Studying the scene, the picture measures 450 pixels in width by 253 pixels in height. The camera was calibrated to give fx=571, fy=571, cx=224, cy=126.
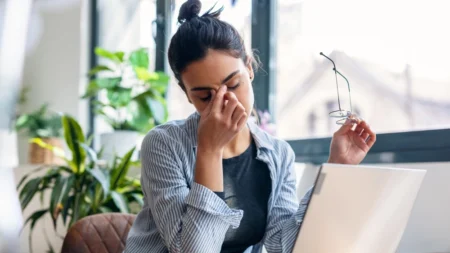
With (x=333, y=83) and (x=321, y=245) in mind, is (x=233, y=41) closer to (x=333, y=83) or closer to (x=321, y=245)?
(x=321, y=245)

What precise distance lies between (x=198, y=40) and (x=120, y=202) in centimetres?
137

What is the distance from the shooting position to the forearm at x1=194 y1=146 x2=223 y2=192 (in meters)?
1.01

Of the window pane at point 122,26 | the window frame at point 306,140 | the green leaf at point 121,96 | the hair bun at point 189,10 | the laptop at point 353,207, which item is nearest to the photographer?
the laptop at point 353,207

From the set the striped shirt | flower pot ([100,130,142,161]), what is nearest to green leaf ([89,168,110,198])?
flower pot ([100,130,142,161])

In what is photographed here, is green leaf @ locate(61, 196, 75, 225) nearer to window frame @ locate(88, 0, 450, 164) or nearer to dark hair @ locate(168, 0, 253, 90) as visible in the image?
window frame @ locate(88, 0, 450, 164)

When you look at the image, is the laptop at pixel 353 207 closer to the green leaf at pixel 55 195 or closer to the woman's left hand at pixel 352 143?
the woman's left hand at pixel 352 143

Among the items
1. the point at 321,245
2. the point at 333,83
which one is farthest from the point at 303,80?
the point at 321,245

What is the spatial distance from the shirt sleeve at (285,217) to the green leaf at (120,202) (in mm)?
1200

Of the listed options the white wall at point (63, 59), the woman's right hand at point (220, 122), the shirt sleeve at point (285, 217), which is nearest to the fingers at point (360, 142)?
the shirt sleeve at point (285, 217)

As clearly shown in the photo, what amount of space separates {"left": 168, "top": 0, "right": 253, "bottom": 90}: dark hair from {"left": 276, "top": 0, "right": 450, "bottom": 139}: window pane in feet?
2.15

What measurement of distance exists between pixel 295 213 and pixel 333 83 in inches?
38.0

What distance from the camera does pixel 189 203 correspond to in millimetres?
999

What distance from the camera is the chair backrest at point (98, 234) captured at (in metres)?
1.44

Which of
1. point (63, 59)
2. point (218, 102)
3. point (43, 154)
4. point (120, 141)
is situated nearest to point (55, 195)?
point (120, 141)
